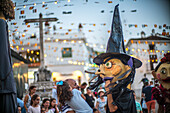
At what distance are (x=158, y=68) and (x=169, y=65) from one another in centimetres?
21

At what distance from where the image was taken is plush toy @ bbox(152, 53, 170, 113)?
10.7 ft

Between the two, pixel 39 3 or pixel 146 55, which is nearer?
pixel 39 3

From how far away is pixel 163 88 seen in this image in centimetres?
333

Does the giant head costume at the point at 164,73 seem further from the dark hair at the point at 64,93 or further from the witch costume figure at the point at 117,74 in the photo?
the dark hair at the point at 64,93

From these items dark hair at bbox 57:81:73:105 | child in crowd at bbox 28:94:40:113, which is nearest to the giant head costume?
dark hair at bbox 57:81:73:105

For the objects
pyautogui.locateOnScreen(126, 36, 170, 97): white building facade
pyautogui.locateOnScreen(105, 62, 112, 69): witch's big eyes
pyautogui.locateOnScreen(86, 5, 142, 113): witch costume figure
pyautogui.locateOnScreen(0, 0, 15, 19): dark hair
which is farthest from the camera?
pyautogui.locateOnScreen(126, 36, 170, 97): white building facade

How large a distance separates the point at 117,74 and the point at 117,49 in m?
0.56

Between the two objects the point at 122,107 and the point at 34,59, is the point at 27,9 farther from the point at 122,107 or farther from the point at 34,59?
the point at 34,59

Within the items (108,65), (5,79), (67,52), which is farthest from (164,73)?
(67,52)

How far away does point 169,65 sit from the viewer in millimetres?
3379

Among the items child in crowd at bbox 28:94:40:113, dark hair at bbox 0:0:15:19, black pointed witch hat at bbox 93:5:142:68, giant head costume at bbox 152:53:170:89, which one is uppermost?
dark hair at bbox 0:0:15:19

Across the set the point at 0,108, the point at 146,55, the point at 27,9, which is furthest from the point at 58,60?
the point at 0,108

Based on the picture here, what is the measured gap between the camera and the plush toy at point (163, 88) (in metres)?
3.25

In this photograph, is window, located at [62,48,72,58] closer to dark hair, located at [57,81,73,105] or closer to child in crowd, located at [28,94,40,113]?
child in crowd, located at [28,94,40,113]
